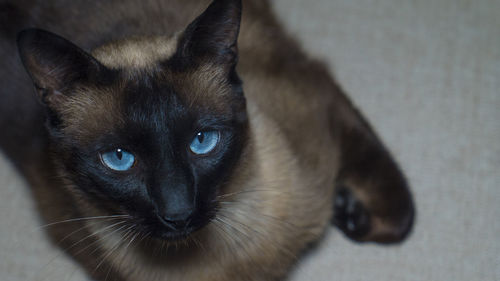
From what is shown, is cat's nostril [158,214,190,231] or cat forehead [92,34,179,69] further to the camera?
cat forehead [92,34,179,69]

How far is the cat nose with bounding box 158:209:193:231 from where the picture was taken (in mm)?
1001

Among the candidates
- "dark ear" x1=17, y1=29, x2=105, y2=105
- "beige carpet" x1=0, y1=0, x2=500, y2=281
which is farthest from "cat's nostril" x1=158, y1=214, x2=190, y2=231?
"beige carpet" x1=0, y1=0, x2=500, y2=281

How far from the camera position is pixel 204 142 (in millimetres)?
1080

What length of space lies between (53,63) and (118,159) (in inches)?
8.1

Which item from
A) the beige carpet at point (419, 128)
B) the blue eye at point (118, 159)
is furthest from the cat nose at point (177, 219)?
the beige carpet at point (419, 128)

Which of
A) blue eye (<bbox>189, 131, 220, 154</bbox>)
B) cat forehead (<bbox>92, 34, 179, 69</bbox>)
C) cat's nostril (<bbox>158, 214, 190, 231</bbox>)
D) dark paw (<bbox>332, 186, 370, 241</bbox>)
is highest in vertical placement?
cat forehead (<bbox>92, 34, 179, 69</bbox>)

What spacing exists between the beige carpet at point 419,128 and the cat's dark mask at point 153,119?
0.52m

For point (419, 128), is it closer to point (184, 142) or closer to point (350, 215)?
point (350, 215)

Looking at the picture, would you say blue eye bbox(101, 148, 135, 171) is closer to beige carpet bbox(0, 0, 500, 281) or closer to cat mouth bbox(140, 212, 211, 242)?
cat mouth bbox(140, 212, 211, 242)

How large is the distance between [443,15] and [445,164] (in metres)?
0.55

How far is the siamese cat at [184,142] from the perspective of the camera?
104 cm

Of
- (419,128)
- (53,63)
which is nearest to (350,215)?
(419,128)

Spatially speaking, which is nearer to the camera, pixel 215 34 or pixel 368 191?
pixel 215 34

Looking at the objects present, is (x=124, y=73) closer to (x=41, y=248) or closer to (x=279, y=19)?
(x=41, y=248)
